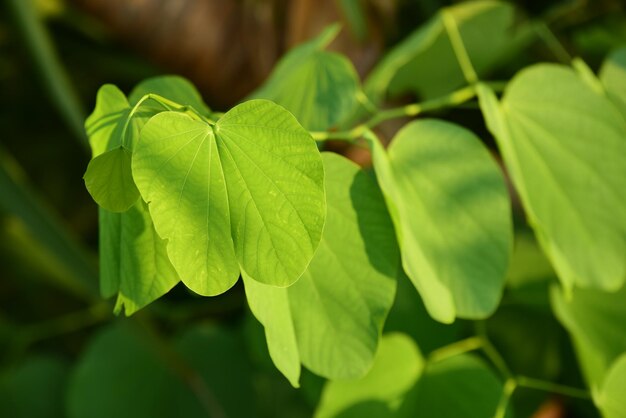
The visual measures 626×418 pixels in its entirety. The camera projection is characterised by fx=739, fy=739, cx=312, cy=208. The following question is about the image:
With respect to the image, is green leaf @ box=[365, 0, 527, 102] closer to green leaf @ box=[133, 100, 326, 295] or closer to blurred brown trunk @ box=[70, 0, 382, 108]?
blurred brown trunk @ box=[70, 0, 382, 108]

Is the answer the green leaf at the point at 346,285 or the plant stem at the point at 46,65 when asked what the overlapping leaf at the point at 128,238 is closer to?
the green leaf at the point at 346,285

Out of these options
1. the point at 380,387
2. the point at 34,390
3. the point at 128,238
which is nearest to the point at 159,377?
the point at 34,390

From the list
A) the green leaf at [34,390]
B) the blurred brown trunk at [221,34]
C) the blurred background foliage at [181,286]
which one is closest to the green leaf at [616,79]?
the blurred background foliage at [181,286]

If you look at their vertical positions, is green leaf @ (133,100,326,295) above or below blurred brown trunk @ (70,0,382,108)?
above

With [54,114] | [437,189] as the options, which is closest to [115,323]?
[54,114]

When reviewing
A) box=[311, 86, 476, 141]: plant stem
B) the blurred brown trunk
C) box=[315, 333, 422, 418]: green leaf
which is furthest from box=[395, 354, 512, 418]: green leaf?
the blurred brown trunk

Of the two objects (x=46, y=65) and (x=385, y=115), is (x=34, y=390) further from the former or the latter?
(x=385, y=115)

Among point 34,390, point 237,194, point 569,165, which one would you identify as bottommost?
point 34,390

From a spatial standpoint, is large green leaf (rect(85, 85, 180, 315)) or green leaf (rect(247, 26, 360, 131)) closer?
large green leaf (rect(85, 85, 180, 315))
